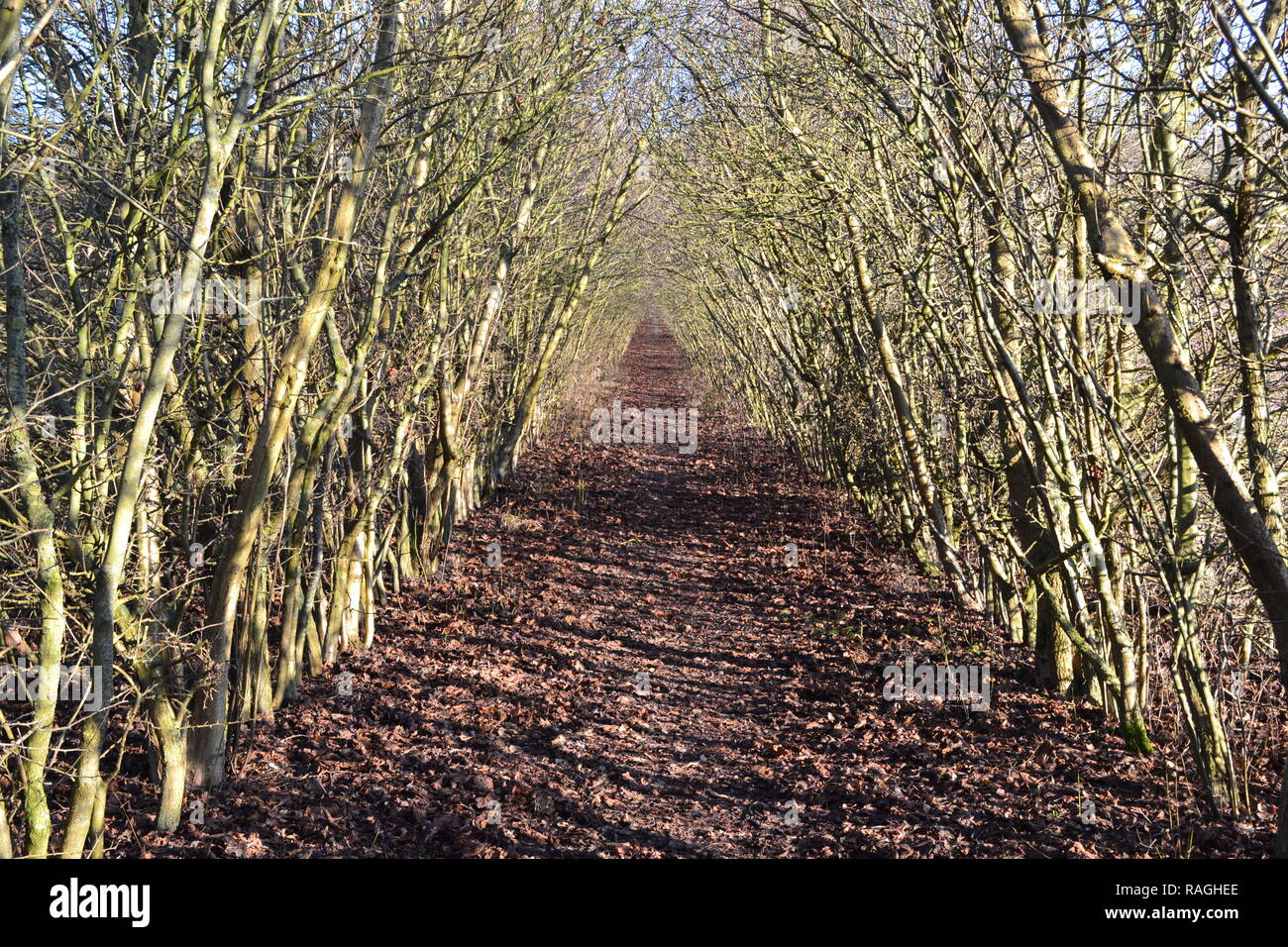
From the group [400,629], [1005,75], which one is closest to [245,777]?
[400,629]

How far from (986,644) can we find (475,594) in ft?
13.3

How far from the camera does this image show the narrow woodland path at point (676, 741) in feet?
14.3

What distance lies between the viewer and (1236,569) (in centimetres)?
515

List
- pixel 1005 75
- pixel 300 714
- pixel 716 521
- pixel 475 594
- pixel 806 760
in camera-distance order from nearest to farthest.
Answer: pixel 1005 75 → pixel 806 760 → pixel 300 714 → pixel 475 594 → pixel 716 521

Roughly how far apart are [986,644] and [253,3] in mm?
5810

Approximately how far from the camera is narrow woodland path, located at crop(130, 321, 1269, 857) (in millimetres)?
4371

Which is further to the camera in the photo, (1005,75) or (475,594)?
(475,594)

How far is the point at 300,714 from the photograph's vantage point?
18.5 ft

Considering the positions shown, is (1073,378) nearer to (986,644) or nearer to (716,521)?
(986,644)

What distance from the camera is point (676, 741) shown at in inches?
221

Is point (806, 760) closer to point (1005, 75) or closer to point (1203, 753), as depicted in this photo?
point (1203, 753)

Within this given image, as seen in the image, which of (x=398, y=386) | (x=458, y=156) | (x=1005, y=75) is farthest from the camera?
(x=398, y=386)
